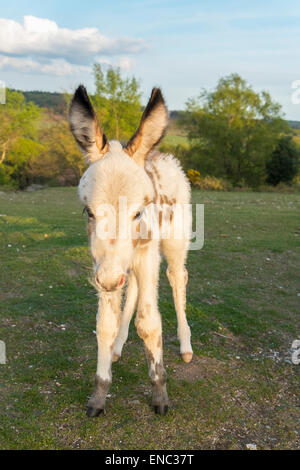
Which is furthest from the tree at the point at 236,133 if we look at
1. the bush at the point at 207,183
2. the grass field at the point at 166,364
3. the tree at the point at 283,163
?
the grass field at the point at 166,364

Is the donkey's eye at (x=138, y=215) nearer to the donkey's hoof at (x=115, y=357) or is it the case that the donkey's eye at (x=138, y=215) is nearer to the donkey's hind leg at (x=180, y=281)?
the donkey's hind leg at (x=180, y=281)

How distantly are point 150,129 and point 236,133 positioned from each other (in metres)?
45.2

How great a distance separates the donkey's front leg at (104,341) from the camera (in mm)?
4129

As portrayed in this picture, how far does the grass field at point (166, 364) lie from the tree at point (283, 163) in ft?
119

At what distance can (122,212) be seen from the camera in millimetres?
3227

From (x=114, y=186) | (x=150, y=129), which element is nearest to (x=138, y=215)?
(x=114, y=186)

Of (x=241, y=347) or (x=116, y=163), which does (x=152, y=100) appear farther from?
(x=241, y=347)

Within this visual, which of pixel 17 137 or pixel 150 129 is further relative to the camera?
pixel 17 137

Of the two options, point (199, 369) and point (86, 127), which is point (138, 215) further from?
point (199, 369)

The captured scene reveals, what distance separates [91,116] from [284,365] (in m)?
4.30

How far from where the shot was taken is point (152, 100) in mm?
3479

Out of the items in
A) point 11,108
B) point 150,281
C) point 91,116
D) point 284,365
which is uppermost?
point 11,108

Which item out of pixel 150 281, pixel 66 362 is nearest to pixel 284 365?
pixel 150 281

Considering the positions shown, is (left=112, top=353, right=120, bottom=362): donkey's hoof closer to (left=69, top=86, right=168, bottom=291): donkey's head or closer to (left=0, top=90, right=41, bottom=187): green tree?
(left=69, top=86, right=168, bottom=291): donkey's head
